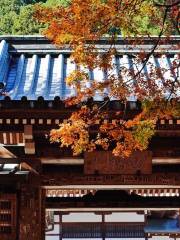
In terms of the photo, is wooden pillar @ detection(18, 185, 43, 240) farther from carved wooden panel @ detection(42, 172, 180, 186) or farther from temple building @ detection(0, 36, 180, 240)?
carved wooden panel @ detection(42, 172, 180, 186)

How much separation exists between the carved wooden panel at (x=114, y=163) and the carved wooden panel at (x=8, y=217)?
48.2 inches

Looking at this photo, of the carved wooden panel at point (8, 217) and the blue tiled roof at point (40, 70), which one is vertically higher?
the blue tiled roof at point (40, 70)

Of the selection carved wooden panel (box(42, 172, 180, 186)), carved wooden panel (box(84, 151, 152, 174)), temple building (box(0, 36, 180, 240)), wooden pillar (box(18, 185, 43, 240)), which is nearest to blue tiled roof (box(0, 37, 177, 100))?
temple building (box(0, 36, 180, 240))

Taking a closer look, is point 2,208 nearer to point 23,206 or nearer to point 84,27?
point 23,206

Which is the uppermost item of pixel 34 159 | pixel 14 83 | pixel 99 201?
pixel 14 83

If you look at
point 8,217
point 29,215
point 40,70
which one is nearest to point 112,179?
point 29,215

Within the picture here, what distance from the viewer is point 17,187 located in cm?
770

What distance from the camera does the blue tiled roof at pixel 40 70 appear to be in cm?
741

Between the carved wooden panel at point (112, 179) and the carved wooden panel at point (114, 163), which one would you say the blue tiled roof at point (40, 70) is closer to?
the carved wooden panel at point (114, 163)

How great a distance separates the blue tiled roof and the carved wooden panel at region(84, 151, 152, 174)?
1089mm

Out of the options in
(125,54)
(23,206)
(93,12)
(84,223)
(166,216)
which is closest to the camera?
(93,12)

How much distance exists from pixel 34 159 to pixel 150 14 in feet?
9.07

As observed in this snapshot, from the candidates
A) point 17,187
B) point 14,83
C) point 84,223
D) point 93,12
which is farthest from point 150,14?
point 84,223

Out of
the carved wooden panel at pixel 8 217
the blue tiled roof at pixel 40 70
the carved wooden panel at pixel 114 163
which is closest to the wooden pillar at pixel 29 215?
the carved wooden panel at pixel 8 217
